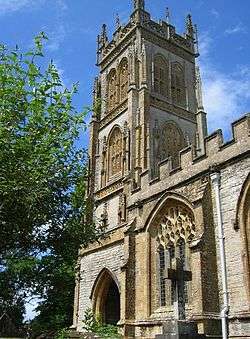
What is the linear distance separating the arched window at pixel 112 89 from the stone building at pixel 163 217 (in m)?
0.64

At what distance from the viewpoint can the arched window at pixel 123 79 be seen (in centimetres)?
3123

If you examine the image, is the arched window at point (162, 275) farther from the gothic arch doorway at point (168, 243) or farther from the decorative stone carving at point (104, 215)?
the decorative stone carving at point (104, 215)

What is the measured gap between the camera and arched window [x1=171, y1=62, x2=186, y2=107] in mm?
32041

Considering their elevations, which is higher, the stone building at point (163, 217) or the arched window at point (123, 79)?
the arched window at point (123, 79)

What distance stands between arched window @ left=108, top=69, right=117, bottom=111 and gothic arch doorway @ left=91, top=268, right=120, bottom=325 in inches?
578

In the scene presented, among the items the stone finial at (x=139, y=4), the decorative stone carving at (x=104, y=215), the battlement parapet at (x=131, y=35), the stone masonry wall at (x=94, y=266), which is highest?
the stone finial at (x=139, y=4)

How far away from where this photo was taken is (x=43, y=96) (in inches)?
452

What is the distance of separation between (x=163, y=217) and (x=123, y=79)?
17.5 metres

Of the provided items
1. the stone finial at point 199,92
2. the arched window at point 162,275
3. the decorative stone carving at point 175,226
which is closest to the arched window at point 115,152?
the stone finial at point 199,92

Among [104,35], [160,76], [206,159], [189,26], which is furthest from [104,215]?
[189,26]

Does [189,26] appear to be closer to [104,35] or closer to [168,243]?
[104,35]

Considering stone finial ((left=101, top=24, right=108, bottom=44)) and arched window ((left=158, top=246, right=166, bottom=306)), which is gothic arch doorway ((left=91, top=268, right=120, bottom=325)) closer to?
arched window ((left=158, top=246, right=166, bottom=306))

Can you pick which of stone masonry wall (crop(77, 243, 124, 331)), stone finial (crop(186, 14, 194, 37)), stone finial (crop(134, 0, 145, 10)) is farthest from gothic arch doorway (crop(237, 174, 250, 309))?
stone finial (crop(186, 14, 194, 37))

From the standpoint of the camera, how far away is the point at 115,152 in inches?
1155
